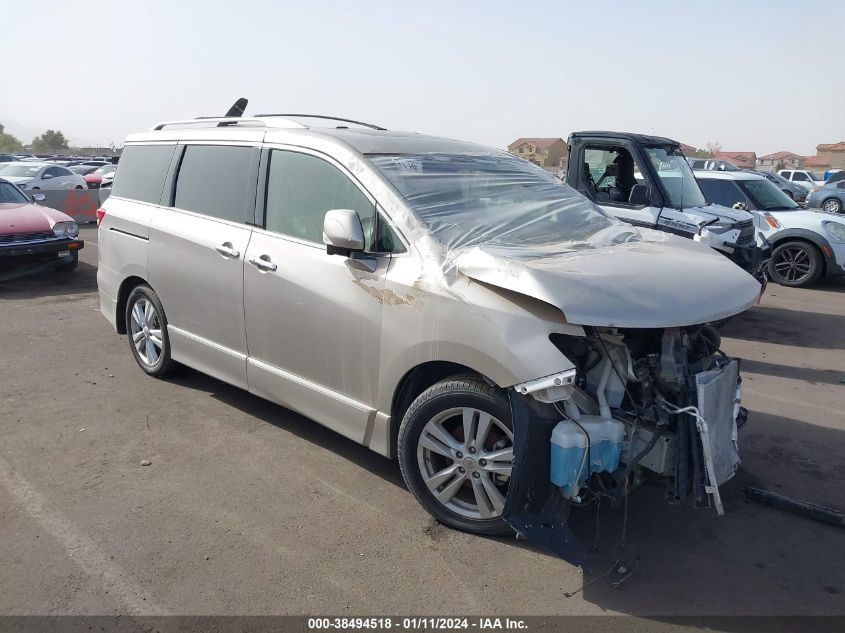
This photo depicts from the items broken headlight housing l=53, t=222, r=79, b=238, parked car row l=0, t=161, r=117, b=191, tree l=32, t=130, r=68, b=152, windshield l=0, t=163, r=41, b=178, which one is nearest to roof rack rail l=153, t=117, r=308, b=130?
broken headlight housing l=53, t=222, r=79, b=238

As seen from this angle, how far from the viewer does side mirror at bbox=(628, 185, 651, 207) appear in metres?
7.79

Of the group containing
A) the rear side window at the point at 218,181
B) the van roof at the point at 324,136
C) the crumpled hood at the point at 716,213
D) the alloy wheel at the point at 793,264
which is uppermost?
the van roof at the point at 324,136

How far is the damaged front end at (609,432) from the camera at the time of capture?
3043 millimetres

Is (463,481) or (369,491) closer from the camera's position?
(463,481)

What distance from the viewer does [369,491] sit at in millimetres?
3941

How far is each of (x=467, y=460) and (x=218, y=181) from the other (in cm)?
273

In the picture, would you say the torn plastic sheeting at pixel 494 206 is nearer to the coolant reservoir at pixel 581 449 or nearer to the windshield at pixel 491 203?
the windshield at pixel 491 203

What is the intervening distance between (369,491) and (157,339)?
2.50 meters

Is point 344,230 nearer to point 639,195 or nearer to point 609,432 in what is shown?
point 609,432

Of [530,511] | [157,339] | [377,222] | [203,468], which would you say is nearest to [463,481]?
[530,511]

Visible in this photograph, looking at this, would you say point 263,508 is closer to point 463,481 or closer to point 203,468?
point 203,468

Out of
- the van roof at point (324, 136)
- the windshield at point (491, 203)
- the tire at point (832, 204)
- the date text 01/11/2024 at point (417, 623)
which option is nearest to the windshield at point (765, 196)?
the windshield at point (491, 203)

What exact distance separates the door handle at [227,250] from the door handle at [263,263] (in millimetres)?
186

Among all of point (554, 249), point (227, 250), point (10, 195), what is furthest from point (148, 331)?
point (10, 195)
